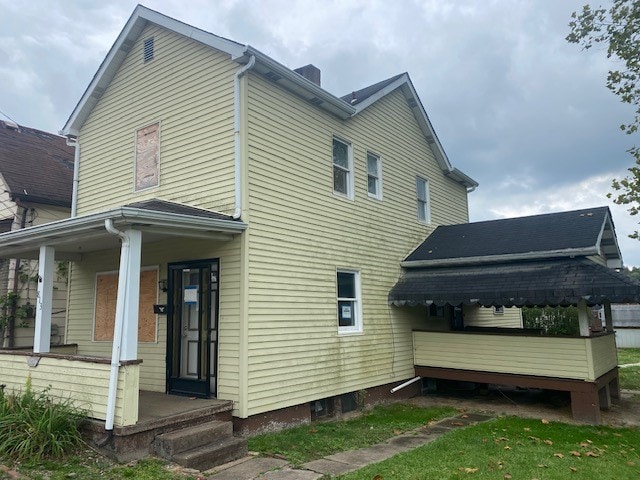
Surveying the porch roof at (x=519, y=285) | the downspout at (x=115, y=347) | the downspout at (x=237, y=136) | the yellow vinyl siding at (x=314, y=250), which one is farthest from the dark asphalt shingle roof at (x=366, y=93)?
the downspout at (x=115, y=347)

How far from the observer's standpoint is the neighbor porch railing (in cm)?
589

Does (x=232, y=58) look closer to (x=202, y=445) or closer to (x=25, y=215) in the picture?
(x=202, y=445)

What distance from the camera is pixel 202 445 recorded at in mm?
6230

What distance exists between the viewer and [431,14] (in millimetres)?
11648

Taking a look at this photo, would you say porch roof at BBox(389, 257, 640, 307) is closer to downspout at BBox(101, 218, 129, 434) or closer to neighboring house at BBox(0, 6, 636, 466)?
neighboring house at BBox(0, 6, 636, 466)

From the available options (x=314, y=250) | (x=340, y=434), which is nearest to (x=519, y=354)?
(x=340, y=434)

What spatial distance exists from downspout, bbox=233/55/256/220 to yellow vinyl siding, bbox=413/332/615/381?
6272mm

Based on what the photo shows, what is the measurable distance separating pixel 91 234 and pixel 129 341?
2010mm

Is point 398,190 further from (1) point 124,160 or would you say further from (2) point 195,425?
(2) point 195,425

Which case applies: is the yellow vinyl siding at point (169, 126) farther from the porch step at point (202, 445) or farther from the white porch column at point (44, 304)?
the porch step at point (202, 445)

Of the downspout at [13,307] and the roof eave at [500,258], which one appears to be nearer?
the roof eave at [500,258]

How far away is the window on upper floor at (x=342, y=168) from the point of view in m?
10.4

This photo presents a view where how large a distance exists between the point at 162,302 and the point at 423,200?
841cm

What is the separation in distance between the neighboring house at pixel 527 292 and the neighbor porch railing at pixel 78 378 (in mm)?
6754
